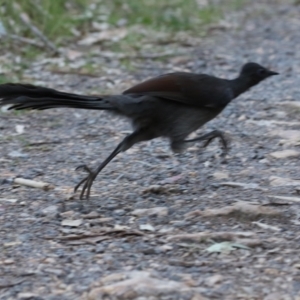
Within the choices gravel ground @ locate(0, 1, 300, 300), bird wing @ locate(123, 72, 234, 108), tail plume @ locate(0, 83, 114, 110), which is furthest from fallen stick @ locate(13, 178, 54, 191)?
bird wing @ locate(123, 72, 234, 108)

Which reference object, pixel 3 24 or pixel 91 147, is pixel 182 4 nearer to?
pixel 3 24

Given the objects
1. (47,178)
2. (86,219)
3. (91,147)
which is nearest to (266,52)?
(91,147)

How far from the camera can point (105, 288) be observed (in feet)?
9.57

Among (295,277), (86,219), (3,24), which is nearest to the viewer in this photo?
(295,277)

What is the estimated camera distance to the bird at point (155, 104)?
4043 mm

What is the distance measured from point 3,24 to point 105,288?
5162mm

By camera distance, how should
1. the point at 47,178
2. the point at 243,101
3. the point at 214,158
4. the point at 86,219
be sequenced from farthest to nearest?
the point at 243,101 → the point at 214,158 → the point at 47,178 → the point at 86,219

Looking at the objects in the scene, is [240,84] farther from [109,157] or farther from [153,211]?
[153,211]

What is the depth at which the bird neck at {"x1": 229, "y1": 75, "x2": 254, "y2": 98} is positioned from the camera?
15.8 feet

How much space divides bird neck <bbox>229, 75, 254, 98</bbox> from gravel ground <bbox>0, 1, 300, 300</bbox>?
453 mm

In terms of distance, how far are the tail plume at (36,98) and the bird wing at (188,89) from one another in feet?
1.09

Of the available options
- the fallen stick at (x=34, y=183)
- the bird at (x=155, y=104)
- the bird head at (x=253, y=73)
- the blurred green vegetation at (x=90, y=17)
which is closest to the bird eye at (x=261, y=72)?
the bird head at (x=253, y=73)

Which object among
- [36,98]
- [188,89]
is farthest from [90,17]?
[36,98]

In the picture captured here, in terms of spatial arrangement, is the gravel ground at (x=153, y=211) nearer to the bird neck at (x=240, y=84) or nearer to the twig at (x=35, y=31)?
→ the bird neck at (x=240, y=84)
